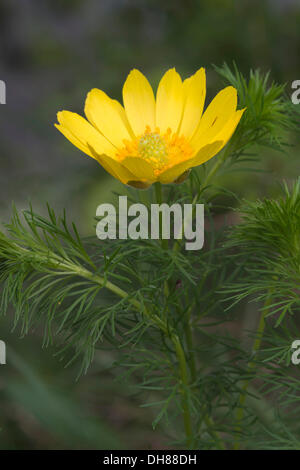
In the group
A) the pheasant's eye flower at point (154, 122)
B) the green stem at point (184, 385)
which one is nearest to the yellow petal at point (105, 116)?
the pheasant's eye flower at point (154, 122)

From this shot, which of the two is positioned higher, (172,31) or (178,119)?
(172,31)

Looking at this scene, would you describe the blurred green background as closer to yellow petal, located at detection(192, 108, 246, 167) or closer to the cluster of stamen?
the cluster of stamen

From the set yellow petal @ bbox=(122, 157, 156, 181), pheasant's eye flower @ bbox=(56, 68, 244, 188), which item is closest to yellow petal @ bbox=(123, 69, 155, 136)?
pheasant's eye flower @ bbox=(56, 68, 244, 188)

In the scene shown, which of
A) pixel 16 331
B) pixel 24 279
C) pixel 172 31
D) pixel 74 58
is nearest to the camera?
pixel 24 279

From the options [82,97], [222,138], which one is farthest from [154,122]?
[82,97]

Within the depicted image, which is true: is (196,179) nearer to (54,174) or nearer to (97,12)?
(54,174)

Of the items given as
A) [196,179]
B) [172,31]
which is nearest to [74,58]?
[172,31]

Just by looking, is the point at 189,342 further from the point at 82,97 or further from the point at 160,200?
the point at 82,97
